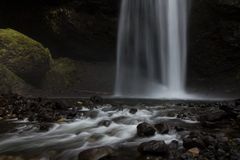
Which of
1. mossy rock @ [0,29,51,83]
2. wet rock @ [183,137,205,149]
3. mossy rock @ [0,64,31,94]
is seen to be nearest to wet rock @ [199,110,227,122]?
wet rock @ [183,137,205,149]

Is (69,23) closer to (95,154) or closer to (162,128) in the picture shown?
(162,128)

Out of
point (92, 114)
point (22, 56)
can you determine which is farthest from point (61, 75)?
point (92, 114)

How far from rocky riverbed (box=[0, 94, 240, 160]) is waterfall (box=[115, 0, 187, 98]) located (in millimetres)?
10473

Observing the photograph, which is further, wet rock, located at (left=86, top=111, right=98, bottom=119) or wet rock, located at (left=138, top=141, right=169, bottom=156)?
wet rock, located at (left=86, top=111, right=98, bottom=119)

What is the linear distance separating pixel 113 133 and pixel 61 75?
1522 cm

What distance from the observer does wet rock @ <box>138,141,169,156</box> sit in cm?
679

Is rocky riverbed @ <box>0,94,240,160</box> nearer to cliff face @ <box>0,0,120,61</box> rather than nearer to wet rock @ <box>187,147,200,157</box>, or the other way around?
wet rock @ <box>187,147,200,157</box>

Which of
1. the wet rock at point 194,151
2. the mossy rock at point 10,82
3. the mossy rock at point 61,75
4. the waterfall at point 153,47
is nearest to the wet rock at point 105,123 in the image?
the wet rock at point 194,151

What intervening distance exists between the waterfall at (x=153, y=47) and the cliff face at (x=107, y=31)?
2.30 ft

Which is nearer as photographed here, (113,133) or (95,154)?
(95,154)

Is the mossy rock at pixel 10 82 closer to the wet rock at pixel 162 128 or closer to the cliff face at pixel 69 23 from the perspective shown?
the cliff face at pixel 69 23

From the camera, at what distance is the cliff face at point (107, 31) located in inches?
A: 826

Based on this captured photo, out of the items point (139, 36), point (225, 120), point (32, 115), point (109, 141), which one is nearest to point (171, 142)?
point (109, 141)

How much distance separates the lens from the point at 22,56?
19.9m
